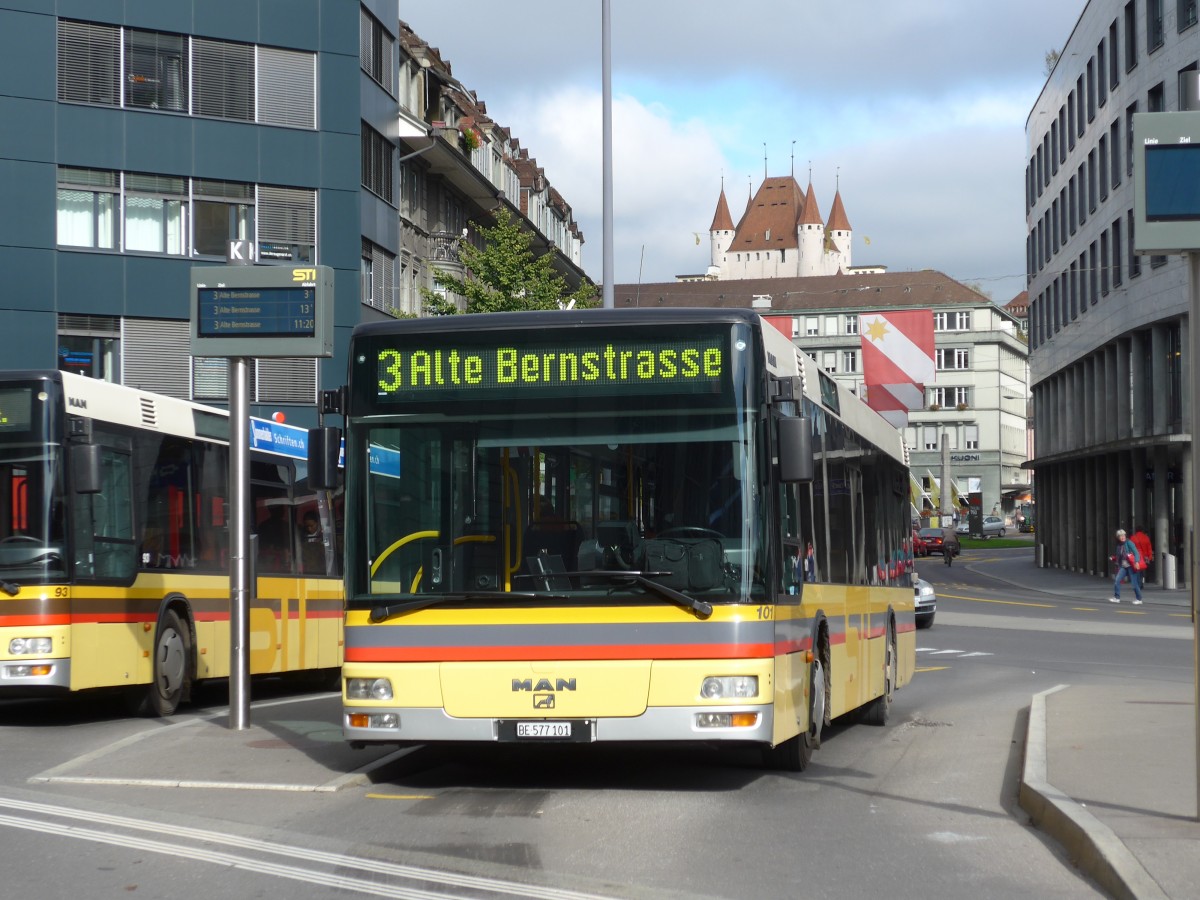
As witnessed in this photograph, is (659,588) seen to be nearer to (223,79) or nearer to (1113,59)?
(223,79)

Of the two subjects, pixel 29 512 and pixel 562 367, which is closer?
pixel 562 367

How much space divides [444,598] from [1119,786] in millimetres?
3967

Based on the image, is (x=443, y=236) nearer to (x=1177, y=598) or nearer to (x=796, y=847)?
(x=1177, y=598)

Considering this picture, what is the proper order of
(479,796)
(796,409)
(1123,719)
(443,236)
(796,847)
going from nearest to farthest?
1. (796,847)
2. (479,796)
3. (796,409)
4. (1123,719)
5. (443,236)

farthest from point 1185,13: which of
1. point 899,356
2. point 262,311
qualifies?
point 262,311

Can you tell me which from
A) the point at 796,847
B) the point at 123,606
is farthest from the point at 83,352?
the point at 796,847

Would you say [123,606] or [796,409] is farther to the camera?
[123,606]

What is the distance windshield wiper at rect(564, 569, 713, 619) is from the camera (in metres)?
10.1

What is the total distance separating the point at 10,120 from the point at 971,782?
31362 millimetres

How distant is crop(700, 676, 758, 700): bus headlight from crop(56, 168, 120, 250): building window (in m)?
31.1

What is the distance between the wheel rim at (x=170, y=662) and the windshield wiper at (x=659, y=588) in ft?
23.7

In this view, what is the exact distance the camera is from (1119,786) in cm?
1004

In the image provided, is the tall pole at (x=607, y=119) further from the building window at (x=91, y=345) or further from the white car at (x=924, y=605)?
the building window at (x=91, y=345)

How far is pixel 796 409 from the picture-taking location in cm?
1112
